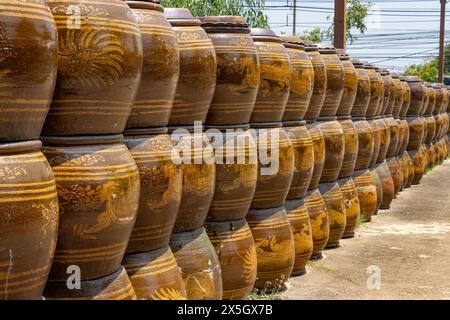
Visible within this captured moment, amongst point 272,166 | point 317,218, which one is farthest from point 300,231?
point 272,166

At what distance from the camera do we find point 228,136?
15.6ft

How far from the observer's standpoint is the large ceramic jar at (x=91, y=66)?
303 centimetres

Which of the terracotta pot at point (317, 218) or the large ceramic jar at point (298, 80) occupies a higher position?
the large ceramic jar at point (298, 80)

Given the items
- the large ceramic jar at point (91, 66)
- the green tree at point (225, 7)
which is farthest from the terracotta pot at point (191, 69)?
the green tree at point (225, 7)

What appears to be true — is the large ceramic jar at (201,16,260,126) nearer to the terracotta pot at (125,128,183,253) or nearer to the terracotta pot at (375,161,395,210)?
the terracotta pot at (125,128,183,253)

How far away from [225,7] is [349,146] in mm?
8010

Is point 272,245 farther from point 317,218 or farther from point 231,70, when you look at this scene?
point 231,70

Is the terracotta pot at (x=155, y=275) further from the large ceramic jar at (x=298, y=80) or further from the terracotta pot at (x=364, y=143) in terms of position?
the terracotta pot at (x=364, y=143)

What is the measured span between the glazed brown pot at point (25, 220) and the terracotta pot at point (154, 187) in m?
0.84

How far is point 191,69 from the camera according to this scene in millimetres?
4102

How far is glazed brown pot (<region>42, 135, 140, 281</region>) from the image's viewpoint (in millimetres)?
3057

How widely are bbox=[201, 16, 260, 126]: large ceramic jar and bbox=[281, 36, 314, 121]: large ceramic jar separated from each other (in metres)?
0.92

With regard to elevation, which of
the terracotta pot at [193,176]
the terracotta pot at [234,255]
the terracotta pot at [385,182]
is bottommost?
the terracotta pot at [385,182]

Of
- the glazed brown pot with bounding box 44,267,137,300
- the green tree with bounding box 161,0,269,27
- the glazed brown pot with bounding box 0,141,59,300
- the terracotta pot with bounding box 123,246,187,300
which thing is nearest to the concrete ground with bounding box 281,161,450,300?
the terracotta pot with bounding box 123,246,187,300
